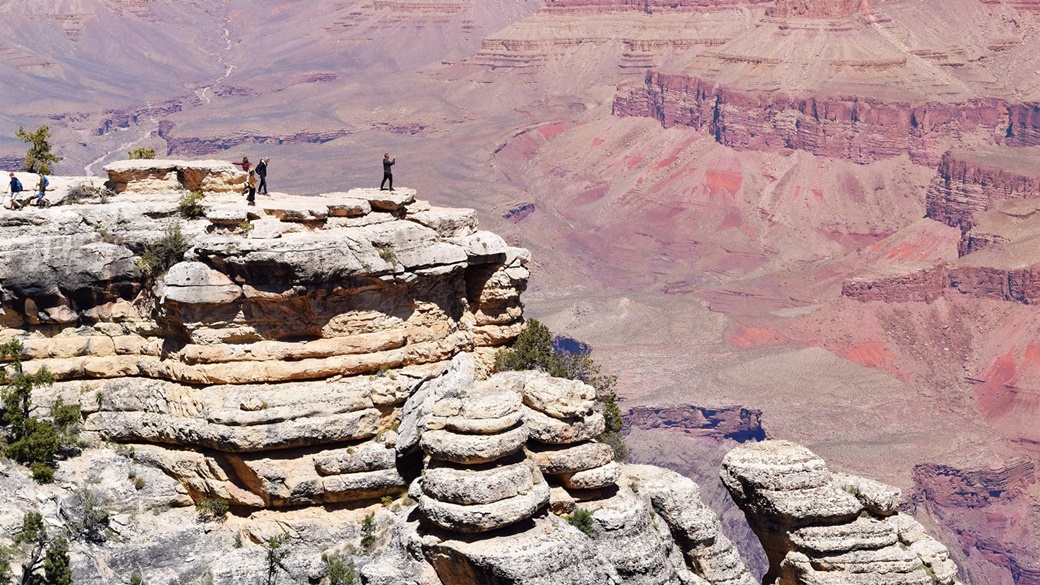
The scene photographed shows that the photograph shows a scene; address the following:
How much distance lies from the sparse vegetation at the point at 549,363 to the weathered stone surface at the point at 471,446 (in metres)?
5.76

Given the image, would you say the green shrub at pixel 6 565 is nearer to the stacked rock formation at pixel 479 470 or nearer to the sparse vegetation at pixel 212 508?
the sparse vegetation at pixel 212 508

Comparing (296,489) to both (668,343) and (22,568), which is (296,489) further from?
(668,343)

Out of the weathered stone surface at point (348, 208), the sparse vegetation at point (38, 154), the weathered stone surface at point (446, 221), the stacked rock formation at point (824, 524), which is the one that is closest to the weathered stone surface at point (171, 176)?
the weathered stone surface at point (348, 208)

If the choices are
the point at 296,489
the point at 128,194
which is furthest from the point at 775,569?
the point at 128,194

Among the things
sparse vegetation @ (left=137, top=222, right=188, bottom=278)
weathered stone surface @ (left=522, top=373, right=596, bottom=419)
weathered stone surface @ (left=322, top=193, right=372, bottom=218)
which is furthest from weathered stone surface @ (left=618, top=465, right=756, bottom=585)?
sparse vegetation @ (left=137, top=222, right=188, bottom=278)

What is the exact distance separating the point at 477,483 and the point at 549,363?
895 centimetres

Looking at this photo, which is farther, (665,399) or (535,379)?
(665,399)

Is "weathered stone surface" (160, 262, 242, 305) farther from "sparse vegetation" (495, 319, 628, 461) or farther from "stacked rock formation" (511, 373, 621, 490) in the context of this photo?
"sparse vegetation" (495, 319, 628, 461)

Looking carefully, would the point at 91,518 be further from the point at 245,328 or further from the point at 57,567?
the point at 245,328

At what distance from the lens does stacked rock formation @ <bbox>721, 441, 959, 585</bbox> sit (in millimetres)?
38031

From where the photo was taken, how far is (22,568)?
107ft

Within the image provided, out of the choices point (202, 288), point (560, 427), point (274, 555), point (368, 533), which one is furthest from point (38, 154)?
point (560, 427)

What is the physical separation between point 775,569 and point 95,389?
58.8 feet

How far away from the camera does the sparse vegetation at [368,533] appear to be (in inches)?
1412
